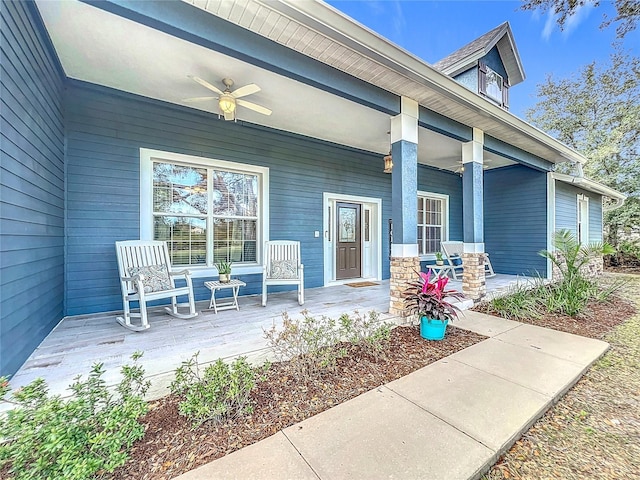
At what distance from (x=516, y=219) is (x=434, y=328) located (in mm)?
6174

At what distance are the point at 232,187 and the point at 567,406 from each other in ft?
16.0

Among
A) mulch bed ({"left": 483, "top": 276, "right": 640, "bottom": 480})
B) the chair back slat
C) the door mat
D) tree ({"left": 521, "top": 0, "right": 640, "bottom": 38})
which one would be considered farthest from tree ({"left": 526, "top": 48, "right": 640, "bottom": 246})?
the chair back slat

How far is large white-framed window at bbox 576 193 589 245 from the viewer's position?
27.9 feet

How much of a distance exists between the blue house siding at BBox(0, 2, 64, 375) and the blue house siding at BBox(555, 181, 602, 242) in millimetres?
10004

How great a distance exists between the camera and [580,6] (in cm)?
445

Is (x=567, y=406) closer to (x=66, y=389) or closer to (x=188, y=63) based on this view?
(x=66, y=389)

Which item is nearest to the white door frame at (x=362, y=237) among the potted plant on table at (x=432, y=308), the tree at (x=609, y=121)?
the potted plant on table at (x=432, y=308)

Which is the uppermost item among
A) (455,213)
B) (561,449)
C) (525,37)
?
(525,37)

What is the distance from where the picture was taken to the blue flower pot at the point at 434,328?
3.14 m

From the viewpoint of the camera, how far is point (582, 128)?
11.7 metres

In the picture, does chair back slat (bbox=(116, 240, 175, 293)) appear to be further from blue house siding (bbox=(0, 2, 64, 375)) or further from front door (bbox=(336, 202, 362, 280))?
front door (bbox=(336, 202, 362, 280))

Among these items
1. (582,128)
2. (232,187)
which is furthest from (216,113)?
(582,128)

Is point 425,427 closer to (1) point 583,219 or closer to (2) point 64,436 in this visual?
(2) point 64,436

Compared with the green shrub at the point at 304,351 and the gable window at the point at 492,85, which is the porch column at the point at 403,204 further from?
the gable window at the point at 492,85
